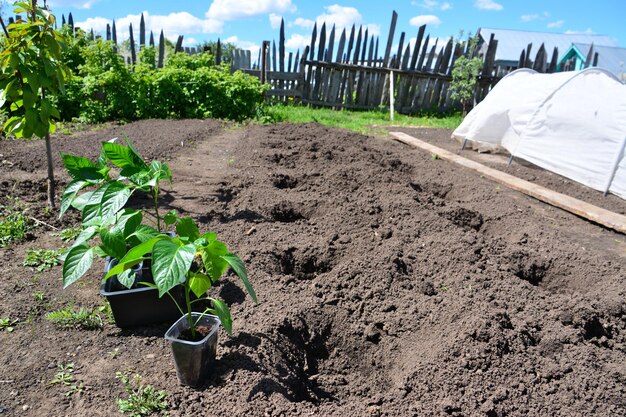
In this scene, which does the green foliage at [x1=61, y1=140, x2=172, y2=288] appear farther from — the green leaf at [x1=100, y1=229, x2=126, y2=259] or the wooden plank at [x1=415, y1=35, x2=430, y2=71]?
the wooden plank at [x1=415, y1=35, x2=430, y2=71]

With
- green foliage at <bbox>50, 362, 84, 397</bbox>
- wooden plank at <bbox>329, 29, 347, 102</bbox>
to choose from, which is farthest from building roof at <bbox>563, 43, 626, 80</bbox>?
green foliage at <bbox>50, 362, 84, 397</bbox>

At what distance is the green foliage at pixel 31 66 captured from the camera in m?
3.43

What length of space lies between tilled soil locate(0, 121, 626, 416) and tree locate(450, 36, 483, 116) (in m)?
8.12

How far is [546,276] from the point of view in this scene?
3752 mm

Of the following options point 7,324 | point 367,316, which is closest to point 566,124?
point 367,316

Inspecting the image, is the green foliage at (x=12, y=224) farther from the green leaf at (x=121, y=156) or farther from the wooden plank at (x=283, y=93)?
the wooden plank at (x=283, y=93)

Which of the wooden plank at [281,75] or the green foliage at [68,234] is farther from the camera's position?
the wooden plank at [281,75]

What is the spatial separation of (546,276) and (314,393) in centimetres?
241

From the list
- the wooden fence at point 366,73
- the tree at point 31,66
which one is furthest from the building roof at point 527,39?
the tree at point 31,66

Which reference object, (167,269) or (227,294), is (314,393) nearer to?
(227,294)

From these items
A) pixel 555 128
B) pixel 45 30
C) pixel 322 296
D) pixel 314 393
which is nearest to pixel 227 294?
pixel 322 296

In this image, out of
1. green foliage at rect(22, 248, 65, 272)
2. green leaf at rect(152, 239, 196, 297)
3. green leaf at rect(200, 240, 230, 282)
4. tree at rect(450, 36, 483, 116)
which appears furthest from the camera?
tree at rect(450, 36, 483, 116)

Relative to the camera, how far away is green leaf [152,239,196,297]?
5.79 ft

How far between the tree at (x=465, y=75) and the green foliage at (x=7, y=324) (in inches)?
470
